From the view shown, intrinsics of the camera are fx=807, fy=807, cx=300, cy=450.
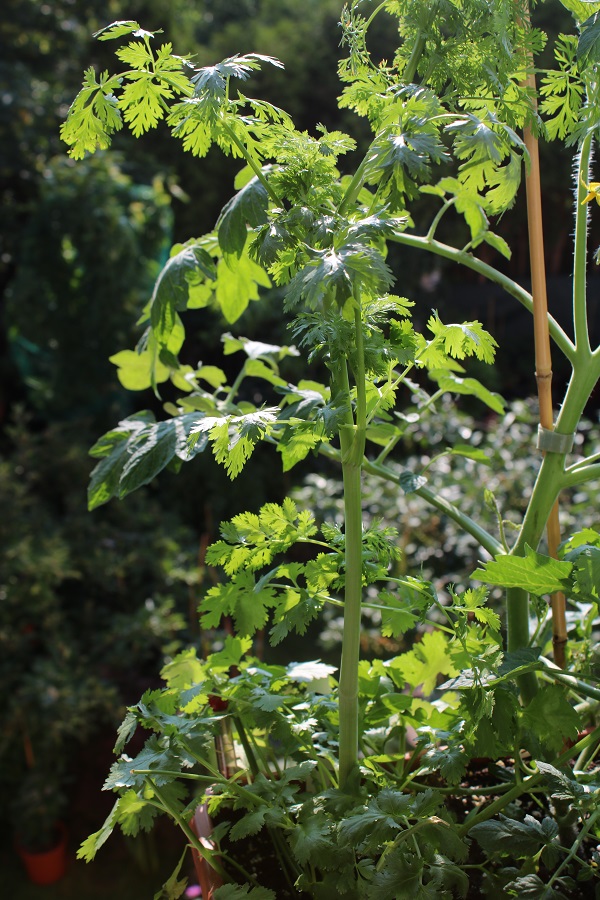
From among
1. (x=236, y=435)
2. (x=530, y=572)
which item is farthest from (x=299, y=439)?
(x=530, y=572)

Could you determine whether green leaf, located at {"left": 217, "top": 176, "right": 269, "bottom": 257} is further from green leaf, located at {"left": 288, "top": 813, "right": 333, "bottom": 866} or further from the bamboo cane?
green leaf, located at {"left": 288, "top": 813, "right": 333, "bottom": 866}

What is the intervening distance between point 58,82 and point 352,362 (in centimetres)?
359

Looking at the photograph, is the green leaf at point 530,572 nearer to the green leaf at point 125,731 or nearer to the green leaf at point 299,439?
the green leaf at point 299,439

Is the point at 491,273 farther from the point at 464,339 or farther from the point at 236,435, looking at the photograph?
the point at 236,435

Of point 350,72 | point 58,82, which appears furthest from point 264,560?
point 58,82

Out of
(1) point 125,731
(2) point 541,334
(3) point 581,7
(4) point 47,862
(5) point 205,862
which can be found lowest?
(4) point 47,862

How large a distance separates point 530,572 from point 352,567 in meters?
0.12

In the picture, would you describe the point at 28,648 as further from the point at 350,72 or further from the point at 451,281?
the point at 451,281

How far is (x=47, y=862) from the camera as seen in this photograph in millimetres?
1884

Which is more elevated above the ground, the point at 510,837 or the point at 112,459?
the point at 112,459

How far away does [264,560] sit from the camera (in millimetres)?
598

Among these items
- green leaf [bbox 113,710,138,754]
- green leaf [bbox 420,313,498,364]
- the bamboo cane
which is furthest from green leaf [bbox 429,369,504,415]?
green leaf [bbox 113,710,138,754]

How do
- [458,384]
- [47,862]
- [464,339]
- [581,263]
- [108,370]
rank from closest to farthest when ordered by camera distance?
[464,339], [581,263], [458,384], [47,862], [108,370]

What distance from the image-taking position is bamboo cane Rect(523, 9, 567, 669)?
2.30 feet
